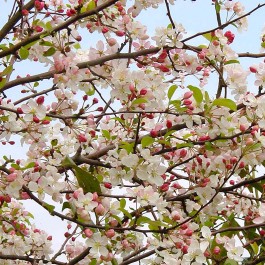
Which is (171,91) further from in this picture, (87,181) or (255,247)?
(255,247)

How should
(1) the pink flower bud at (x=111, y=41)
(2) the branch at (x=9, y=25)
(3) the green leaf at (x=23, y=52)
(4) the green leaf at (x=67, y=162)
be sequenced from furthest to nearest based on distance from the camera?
(2) the branch at (x=9, y=25), (1) the pink flower bud at (x=111, y=41), (4) the green leaf at (x=67, y=162), (3) the green leaf at (x=23, y=52)

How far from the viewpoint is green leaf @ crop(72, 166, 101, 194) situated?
2.16 meters

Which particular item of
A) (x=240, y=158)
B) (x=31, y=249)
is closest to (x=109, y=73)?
(x=240, y=158)

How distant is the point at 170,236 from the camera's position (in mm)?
2135

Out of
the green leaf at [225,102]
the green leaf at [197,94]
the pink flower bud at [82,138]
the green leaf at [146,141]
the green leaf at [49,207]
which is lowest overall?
the green leaf at [49,207]

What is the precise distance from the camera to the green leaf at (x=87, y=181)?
7.10 feet

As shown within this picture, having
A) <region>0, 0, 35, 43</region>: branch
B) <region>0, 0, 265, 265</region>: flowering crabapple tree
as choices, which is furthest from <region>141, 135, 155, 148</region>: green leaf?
<region>0, 0, 35, 43</region>: branch

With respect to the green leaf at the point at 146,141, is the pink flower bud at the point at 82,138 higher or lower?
higher

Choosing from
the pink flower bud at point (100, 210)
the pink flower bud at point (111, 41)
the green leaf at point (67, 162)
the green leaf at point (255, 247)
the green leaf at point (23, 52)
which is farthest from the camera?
the green leaf at point (255, 247)

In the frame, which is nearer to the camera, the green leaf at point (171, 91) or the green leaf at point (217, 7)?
the green leaf at point (171, 91)

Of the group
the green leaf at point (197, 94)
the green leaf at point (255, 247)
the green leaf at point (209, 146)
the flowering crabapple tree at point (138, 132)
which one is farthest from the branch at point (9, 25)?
the green leaf at point (255, 247)

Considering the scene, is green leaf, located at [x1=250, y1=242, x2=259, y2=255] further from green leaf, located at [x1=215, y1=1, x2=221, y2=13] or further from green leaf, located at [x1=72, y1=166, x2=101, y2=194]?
green leaf, located at [x1=215, y1=1, x2=221, y2=13]

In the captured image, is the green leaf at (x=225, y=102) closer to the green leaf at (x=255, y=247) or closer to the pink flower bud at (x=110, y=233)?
the pink flower bud at (x=110, y=233)

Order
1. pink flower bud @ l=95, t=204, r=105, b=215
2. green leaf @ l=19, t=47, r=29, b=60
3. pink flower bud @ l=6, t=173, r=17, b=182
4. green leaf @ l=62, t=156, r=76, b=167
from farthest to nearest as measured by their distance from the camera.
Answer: green leaf @ l=62, t=156, r=76, b=167, green leaf @ l=19, t=47, r=29, b=60, pink flower bud @ l=6, t=173, r=17, b=182, pink flower bud @ l=95, t=204, r=105, b=215
